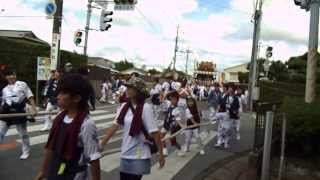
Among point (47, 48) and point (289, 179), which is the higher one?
point (47, 48)

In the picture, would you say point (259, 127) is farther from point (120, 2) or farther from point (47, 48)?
point (47, 48)

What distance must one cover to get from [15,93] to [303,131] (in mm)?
5242

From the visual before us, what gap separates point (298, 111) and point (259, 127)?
140 cm

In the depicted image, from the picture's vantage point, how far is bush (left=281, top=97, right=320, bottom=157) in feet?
33.8

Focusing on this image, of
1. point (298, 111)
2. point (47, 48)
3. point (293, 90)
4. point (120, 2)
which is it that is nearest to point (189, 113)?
point (298, 111)

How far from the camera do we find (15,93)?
35.4ft

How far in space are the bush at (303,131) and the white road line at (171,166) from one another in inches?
90.0

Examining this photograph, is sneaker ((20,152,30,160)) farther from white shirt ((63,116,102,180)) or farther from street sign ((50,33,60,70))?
street sign ((50,33,60,70))

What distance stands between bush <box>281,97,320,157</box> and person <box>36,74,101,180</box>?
21.5 ft

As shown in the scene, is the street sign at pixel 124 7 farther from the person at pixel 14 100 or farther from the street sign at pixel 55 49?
the person at pixel 14 100

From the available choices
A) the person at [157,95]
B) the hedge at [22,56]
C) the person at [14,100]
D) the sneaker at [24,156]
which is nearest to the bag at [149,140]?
the person at [14,100]

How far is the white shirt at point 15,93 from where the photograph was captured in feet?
35.3

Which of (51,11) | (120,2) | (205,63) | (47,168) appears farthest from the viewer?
(205,63)

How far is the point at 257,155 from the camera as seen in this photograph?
11250 millimetres
